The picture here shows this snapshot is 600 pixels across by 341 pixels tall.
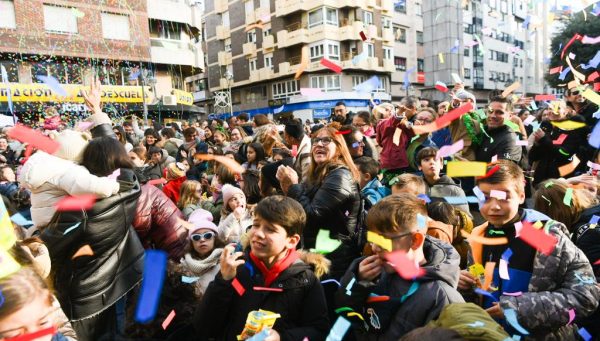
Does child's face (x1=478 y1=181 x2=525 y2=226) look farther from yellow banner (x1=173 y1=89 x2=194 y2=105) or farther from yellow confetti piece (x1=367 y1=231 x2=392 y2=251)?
yellow banner (x1=173 y1=89 x2=194 y2=105)

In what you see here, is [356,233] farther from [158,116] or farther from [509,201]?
[158,116]

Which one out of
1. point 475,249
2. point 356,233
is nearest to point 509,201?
point 475,249

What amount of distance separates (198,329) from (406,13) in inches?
1741

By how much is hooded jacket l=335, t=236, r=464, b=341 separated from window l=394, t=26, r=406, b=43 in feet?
139

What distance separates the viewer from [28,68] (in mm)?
24938

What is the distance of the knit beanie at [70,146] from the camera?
9.93ft

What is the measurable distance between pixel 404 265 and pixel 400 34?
43163 millimetres

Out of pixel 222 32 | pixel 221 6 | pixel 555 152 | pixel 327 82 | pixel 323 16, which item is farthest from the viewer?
pixel 222 32

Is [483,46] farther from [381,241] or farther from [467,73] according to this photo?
[381,241]

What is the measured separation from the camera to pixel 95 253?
2.84 m

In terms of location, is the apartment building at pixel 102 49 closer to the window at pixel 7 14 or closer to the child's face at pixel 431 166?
the window at pixel 7 14

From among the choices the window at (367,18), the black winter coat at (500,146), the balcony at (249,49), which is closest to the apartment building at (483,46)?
the window at (367,18)

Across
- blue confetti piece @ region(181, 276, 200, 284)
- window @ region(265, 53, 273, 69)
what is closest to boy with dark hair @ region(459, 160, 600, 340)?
blue confetti piece @ region(181, 276, 200, 284)

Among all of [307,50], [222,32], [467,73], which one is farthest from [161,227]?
[467,73]
